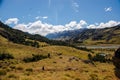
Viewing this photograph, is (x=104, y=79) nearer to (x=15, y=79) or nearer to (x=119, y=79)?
(x=119, y=79)

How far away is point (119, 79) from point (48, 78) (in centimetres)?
1503

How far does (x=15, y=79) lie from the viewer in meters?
44.8

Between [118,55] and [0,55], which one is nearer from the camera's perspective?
[118,55]

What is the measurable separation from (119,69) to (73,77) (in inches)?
413

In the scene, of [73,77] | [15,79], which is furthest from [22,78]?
[73,77]

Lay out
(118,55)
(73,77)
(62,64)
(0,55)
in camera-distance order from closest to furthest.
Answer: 1. (118,55)
2. (73,77)
3. (62,64)
4. (0,55)

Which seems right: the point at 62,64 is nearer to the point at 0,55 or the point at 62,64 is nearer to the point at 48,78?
the point at 48,78

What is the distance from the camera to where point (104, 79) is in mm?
51000

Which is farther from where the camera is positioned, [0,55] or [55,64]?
[0,55]

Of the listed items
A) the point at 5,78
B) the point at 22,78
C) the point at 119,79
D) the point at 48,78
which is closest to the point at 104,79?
the point at 119,79

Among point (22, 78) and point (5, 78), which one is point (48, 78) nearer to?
point (22, 78)

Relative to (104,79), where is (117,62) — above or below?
above

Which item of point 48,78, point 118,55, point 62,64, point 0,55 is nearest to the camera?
point 118,55

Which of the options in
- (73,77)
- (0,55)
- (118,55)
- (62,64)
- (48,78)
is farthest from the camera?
(0,55)
